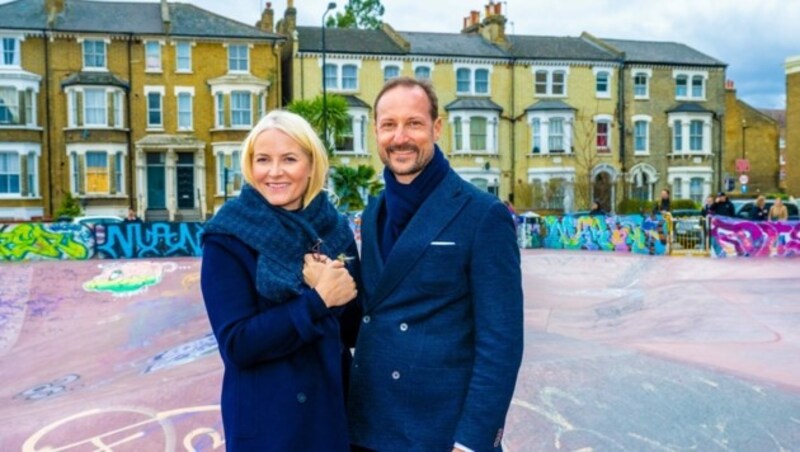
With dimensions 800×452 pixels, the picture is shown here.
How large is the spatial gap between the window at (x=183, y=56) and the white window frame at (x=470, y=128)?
13.8 meters

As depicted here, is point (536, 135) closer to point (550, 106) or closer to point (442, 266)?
point (550, 106)

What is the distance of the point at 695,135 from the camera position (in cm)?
4622

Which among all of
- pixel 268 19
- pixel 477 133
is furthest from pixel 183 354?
pixel 268 19

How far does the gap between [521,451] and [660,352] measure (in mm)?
3403

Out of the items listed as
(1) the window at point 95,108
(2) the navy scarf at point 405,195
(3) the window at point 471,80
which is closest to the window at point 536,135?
(3) the window at point 471,80

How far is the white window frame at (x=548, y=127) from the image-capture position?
44.1 metres

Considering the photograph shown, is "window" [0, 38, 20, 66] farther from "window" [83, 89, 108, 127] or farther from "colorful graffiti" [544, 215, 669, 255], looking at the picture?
"colorful graffiti" [544, 215, 669, 255]

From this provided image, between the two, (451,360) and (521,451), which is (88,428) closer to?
(521,451)

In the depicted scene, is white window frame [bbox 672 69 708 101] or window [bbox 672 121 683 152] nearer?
window [bbox 672 121 683 152]

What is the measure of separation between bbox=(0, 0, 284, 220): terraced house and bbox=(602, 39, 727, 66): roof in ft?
67.3

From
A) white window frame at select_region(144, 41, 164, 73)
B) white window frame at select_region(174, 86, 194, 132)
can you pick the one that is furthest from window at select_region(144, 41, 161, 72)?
white window frame at select_region(174, 86, 194, 132)

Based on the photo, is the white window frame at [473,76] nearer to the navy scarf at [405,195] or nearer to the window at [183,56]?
the window at [183,56]

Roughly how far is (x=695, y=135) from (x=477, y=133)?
13298mm

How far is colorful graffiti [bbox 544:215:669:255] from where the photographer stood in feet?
73.5
